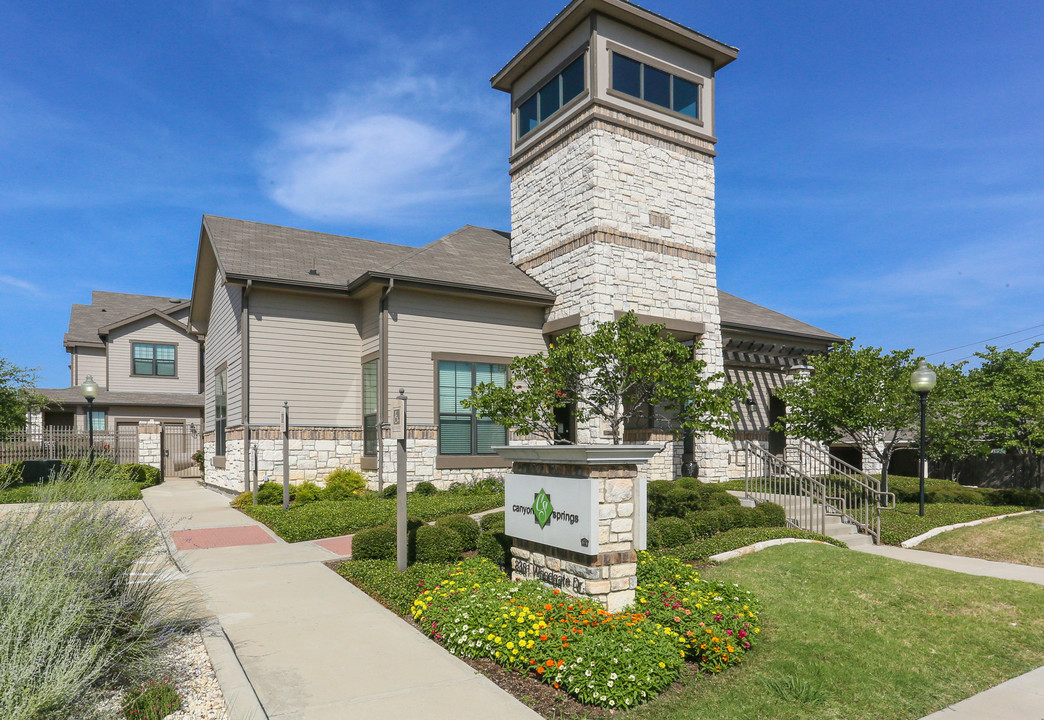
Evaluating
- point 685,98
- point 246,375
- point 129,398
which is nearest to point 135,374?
point 129,398

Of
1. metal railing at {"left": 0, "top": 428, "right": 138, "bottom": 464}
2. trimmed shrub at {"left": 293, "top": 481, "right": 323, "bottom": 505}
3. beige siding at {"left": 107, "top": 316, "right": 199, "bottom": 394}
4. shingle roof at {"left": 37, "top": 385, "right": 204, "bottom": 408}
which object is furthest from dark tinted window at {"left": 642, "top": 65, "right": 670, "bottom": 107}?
beige siding at {"left": 107, "top": 316, "right": 199, "bottom": 394}

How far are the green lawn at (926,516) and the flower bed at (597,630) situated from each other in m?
7.26

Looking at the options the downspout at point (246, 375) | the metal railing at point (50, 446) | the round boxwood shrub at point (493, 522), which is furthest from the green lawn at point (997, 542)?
the metal railing at point (50, 446)

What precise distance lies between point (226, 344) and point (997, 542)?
18.9 metres

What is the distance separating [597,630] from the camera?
5859 mm

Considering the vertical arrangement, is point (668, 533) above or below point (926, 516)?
above

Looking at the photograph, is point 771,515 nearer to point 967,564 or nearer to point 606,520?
point 967,564

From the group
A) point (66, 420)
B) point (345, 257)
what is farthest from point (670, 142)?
point (66, 420)

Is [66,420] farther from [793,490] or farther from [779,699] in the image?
[779,699]

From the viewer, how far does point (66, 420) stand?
108 feet

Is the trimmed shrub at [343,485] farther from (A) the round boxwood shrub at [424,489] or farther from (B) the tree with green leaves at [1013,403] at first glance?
(B) the tree with green leaves at [1013,403]

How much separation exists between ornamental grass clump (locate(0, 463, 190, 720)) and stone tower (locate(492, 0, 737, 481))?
37.9 ft

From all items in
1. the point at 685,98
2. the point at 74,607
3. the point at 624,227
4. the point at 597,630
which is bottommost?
the point at 597,630

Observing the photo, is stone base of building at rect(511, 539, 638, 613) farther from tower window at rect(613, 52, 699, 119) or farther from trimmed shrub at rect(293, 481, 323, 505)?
tower window at rect(613, 52, 699, 119)
